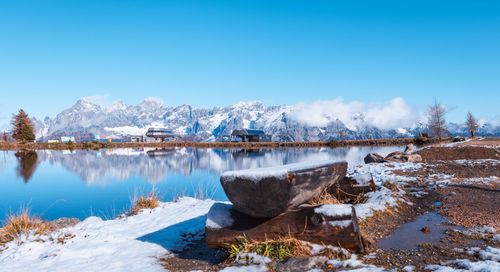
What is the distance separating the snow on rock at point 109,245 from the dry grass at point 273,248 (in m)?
1.43

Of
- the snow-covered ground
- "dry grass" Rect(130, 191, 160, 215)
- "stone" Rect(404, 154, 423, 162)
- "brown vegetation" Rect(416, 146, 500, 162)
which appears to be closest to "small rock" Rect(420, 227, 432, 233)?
the snow-covered ground

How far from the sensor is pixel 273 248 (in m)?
6.66

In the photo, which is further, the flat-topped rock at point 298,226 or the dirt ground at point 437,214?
the flat-topped rock at point 298,226

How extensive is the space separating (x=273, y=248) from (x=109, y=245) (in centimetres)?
382

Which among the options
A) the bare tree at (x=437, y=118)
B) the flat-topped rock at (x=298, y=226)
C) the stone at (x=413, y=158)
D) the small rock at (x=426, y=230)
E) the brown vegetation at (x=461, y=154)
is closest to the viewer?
the flat-topped rock at (x=298, y=226)

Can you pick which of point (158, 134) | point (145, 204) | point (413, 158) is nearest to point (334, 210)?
point (145, 204)

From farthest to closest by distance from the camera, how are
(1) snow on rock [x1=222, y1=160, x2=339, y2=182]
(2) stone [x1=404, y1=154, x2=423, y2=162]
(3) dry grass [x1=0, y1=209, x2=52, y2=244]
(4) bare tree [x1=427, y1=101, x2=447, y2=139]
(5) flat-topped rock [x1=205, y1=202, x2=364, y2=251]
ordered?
(4) bare tree [x1=427, y1=101, x2=447, y2=139] < (2) stone [x1=404, y1=154, x2=423, y2=162] < (3) dry grass [x1=0, y1=209, x2=52, y2=244] < (5) flat-topped rock [x1=205, y1=202, x2=364, y2=251] < (1) snow on rock [x1=222, y1=160, x2=339, y2=182]

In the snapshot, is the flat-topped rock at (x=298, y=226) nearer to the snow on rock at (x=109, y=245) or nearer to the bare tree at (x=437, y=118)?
the snow on rock at (x=109, y=245)

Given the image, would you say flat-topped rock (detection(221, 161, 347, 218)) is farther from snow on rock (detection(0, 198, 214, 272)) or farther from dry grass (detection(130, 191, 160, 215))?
dry grass (detection(130, 191, 160, 215))

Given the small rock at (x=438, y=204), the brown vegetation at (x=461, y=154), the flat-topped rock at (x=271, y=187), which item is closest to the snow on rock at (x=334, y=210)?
the flat-topped rock at (x=271, y=187)

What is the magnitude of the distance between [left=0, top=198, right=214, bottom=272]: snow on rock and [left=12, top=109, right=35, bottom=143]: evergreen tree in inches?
3371

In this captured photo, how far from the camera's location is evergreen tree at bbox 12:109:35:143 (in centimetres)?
8256

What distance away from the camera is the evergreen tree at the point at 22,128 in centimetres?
8256

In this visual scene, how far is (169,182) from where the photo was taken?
2281cm
